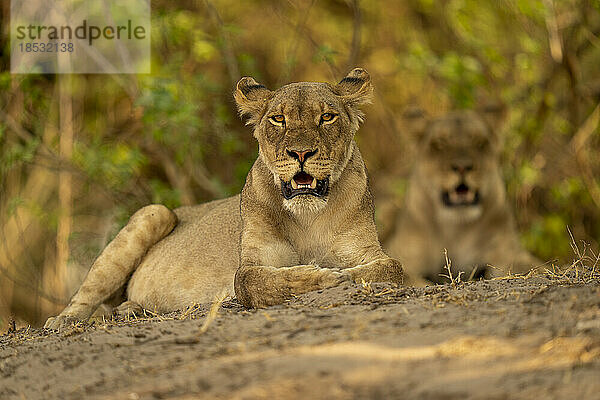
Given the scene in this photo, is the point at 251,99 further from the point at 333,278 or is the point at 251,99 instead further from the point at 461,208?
the point at 461,208

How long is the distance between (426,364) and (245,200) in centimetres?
265

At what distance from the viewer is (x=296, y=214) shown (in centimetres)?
484

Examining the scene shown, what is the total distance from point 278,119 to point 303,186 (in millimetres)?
467

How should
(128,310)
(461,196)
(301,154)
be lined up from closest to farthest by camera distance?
(301,154), (128,310), (461,196)

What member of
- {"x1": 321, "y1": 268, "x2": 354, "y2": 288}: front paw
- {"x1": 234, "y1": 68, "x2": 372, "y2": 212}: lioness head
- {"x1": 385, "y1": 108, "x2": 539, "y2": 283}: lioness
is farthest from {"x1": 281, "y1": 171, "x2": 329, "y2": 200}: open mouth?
{"x1": 385, "y1": 108, "x2": 539, "y2": 283}: lioness

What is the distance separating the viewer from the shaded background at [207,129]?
8.88 metres

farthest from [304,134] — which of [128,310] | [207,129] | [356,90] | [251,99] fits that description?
[207,129]

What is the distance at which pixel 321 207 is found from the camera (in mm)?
4715

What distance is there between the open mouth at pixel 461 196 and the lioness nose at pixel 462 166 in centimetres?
11

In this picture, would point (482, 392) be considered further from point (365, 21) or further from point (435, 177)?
point (365, 21)

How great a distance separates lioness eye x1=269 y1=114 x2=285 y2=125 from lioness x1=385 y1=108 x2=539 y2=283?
2.05 m

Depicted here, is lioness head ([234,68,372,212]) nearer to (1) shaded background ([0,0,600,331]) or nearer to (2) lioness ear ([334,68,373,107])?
(2) lioness ear ([334,68,373,107])

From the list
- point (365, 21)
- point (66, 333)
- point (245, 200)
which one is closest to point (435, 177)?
point (245, 200)

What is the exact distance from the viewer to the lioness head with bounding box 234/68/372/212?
15.1 feet
